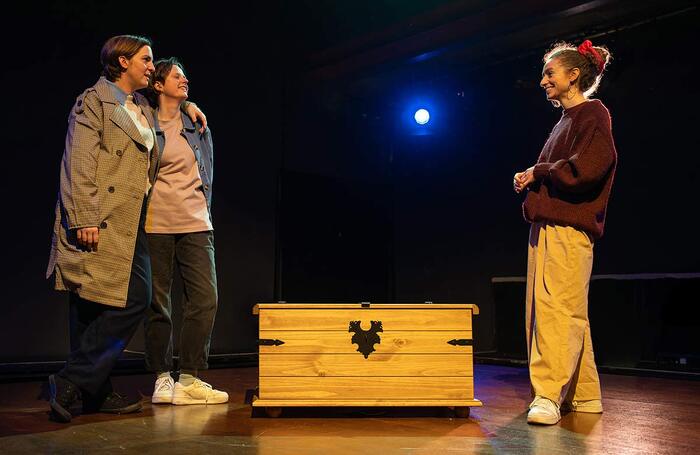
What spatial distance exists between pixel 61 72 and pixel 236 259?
2.00 metres

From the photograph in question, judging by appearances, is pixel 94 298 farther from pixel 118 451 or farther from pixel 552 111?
pixel 552 111

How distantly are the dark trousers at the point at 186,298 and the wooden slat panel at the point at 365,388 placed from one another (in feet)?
1.68

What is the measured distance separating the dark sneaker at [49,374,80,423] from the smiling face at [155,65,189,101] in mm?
1310

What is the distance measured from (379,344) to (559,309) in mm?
693

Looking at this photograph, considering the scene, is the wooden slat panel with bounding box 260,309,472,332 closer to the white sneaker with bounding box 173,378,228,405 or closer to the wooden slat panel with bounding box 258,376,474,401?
the wooden slat panel with bounding box 258,376,474,401

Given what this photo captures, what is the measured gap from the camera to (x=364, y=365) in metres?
2.65

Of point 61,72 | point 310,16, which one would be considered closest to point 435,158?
point 310,16

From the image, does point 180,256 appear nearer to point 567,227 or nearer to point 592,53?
point 567,227

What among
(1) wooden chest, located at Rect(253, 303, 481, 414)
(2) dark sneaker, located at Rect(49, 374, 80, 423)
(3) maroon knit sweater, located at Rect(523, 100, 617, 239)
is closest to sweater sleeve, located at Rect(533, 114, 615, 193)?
(3) maroon knit sweater, located at Rect(523, 100, 617, 239)

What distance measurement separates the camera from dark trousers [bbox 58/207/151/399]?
252 cm

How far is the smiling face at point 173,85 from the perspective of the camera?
308cm

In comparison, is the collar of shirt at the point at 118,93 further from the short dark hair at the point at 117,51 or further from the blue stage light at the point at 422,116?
the blue stage light at the point at 422,116

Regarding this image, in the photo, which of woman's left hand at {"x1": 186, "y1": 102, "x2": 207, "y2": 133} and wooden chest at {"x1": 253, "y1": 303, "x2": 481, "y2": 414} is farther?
woman's left hand at {"x1": 186, "y1": 102, "x2": 207, "y2": 133}

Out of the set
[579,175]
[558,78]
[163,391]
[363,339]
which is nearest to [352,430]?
[363,339]
